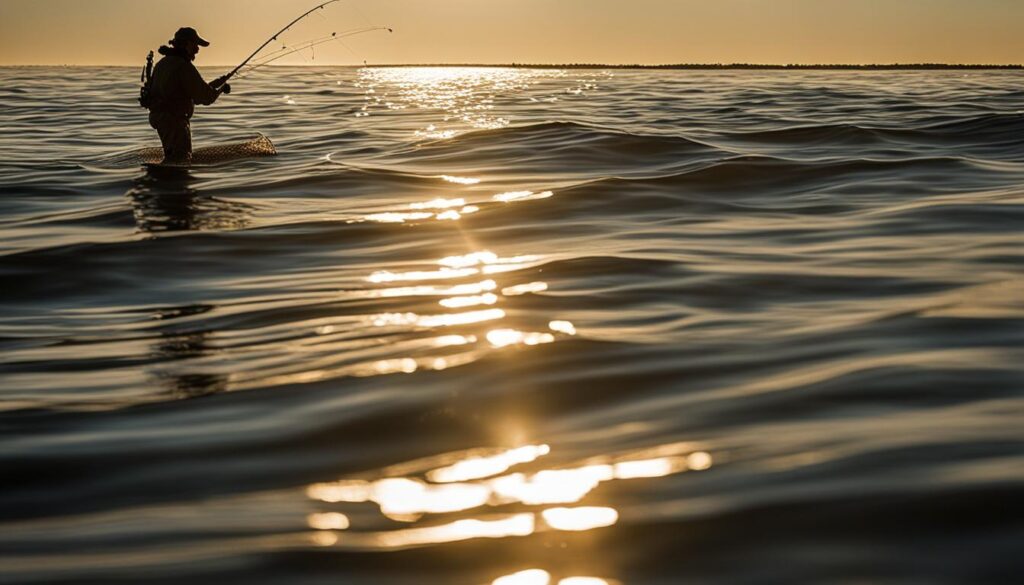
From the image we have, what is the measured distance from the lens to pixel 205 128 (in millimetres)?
26703

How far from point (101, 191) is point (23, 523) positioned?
37.4ft

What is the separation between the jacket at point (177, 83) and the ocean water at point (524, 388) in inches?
126

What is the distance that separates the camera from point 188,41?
15172mm

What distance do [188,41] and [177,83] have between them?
54 cm

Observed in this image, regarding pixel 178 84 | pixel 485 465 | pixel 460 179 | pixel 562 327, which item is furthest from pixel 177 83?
pixel 485 465

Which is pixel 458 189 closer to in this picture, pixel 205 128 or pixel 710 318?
pixel 710 318

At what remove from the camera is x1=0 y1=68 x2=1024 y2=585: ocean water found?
10.7 ft

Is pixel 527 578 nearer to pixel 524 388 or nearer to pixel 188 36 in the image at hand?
pixel 524 388

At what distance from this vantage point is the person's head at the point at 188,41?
15.1m

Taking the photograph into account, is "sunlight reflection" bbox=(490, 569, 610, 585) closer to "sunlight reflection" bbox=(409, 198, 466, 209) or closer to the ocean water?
the ocean water

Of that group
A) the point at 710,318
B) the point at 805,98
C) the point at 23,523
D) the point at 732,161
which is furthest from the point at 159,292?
A: the point at 805,98

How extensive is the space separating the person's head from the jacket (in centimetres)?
7

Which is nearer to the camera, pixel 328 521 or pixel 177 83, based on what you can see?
pixel 328 521

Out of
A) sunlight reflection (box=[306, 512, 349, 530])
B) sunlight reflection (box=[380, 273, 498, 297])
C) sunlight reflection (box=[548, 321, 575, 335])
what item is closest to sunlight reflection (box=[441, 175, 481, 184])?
sunlight reflection (box=[380, 273, 498, 297])
